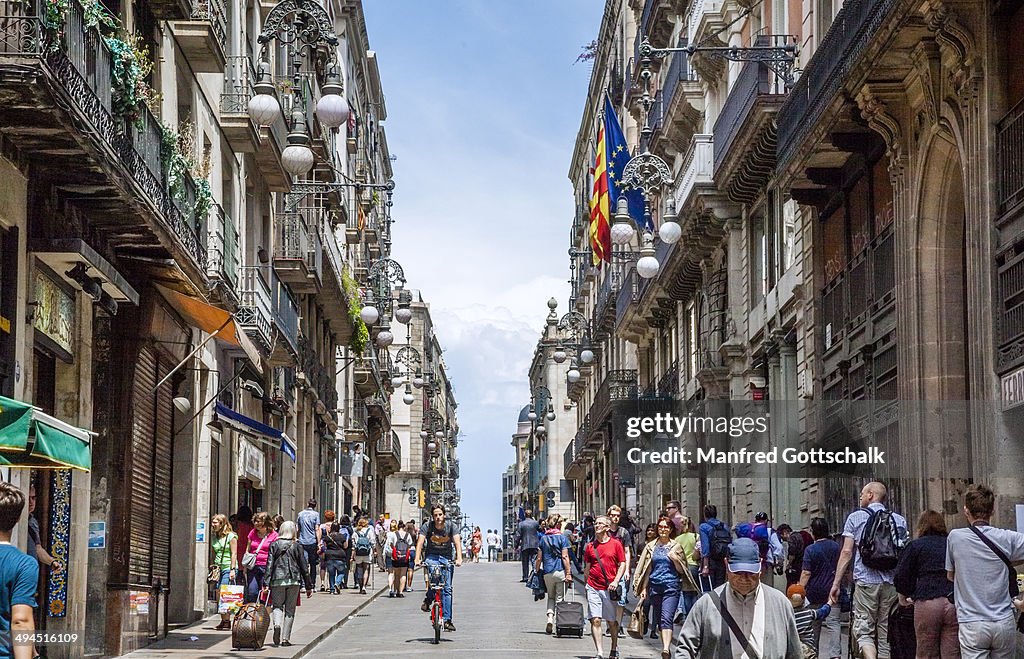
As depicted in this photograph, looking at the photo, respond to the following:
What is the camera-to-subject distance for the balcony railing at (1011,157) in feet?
51.8

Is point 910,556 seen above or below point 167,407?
below

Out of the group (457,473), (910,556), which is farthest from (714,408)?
(457,473)

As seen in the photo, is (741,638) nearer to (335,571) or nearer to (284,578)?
(284,578)

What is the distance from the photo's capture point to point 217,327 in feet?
68.8

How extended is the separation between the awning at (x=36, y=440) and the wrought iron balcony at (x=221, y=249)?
1080 cm

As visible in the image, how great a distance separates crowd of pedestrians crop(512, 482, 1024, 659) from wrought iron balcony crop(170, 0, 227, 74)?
8.49 m

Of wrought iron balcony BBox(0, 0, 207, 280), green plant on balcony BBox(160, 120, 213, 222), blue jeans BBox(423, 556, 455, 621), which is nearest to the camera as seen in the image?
wrought iron balcony BBox(0, 0, 207, 280)

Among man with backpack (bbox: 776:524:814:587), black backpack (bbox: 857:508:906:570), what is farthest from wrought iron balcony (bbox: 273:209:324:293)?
black backpack (bbox: 857:508:906:570)

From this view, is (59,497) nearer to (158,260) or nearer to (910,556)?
(158,260)

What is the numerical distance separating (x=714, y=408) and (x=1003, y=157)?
4.14m

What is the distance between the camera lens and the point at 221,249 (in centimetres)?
2556

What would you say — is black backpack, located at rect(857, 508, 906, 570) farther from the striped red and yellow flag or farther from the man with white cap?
the striped red and yellow flag

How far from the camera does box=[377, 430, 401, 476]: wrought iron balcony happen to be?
2958 inches

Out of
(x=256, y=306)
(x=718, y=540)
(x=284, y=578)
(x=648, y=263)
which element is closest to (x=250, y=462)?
(x=256, y=306)
